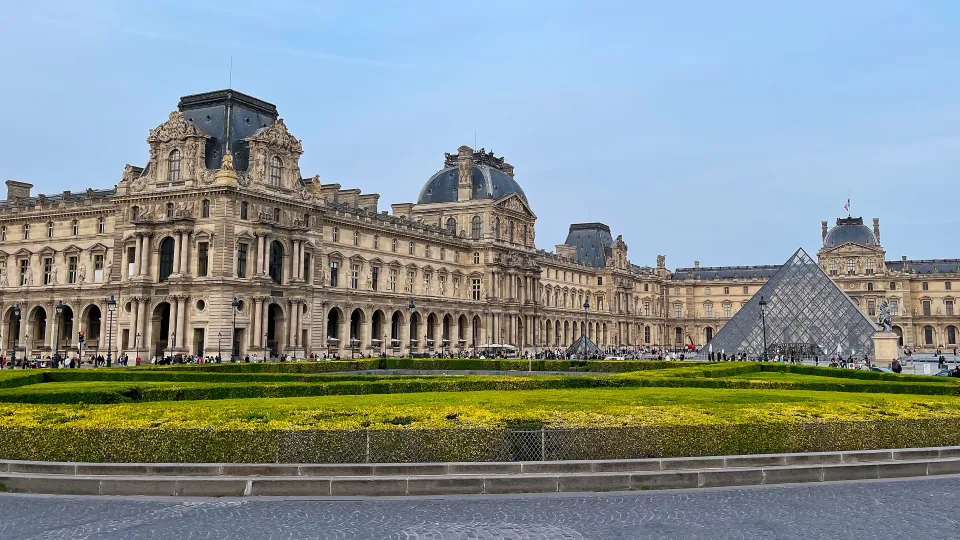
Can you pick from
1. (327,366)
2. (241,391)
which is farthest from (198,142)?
(241,391)

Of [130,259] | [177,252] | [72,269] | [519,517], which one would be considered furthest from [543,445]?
[72,269]

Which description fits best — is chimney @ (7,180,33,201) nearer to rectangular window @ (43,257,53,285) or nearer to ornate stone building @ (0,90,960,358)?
ornate stone building @ (0,90,960,358)

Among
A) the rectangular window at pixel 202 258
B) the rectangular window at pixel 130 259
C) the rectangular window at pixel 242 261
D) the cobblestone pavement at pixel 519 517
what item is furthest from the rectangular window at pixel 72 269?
the cobblestone pavement at pixel 519 517

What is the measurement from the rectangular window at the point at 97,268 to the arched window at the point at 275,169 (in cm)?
1477

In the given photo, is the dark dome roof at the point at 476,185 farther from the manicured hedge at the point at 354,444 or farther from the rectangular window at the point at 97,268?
the manicured hedge at the point at 354,444

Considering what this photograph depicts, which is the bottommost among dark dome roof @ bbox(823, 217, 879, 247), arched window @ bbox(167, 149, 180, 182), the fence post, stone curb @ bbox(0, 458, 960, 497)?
stone curb @ bbox(0, 458, 960, 497)

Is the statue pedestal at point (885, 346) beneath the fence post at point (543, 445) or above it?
above

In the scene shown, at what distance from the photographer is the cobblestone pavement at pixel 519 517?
35.1ft

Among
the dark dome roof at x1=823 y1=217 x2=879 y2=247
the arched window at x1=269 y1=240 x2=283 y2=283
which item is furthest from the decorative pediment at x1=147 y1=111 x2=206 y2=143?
the dark dome roof at x1=823 y1=217 x2=879 y2=247

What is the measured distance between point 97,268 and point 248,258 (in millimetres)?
13806

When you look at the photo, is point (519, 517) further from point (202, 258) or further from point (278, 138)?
point (278, 138)

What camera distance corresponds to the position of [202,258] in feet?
179

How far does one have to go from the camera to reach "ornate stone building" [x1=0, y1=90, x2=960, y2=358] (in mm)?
53875

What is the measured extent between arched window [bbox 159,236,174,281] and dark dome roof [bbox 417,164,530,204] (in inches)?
1522
